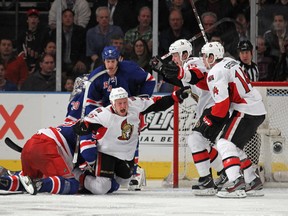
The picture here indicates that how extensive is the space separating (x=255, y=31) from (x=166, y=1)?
90 centimetres

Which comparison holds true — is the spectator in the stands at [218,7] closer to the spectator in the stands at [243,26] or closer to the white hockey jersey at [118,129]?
the spectator in the stands at [243,26]

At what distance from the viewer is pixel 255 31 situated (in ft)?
35.4

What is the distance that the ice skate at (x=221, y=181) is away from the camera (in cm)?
891

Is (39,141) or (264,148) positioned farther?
(264,148)

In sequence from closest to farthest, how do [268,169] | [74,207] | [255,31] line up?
[74,207] → [268,169] → [255,31]

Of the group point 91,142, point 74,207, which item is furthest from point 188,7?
point 74,207

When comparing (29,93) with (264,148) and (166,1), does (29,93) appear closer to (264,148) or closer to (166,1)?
(166,1)

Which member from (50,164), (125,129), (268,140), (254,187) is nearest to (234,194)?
(254,187)

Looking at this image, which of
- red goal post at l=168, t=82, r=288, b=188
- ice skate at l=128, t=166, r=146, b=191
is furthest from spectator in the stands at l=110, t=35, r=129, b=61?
ice skate at l=128, t=166, r=146, b=191

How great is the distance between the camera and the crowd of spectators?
10867 mm

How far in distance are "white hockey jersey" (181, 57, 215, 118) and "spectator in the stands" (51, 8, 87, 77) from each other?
2.27 m

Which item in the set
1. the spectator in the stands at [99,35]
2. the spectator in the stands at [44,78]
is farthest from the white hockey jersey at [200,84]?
the spectator in the stands at [44,78]

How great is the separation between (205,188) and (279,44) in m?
2.57

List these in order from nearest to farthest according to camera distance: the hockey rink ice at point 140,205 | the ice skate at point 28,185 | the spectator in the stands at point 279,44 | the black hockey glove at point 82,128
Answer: the hockey rink ice at point 140,205, the ice skate at point 28,185, the black hockey glove at point 82,128, the spectator in the stands at point 279,44
